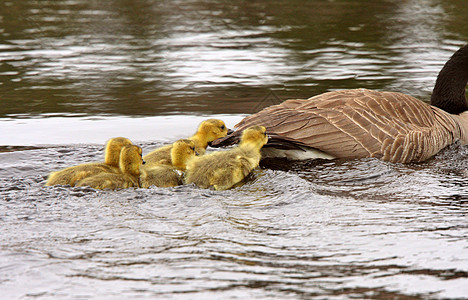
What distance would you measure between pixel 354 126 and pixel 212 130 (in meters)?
1.62

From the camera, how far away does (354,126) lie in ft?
25.5

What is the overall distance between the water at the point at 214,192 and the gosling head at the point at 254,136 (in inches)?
13.8

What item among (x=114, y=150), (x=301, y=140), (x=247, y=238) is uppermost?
(x=114, y=150)

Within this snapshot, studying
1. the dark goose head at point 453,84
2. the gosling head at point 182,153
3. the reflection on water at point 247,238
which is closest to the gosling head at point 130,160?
the reflection on water at point 247,238

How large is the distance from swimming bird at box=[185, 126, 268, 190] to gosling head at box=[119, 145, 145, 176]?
0.51 m

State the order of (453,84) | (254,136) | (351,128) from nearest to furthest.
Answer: (254,136) → (351,128) → (453,84)

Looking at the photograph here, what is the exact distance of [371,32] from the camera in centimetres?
1532

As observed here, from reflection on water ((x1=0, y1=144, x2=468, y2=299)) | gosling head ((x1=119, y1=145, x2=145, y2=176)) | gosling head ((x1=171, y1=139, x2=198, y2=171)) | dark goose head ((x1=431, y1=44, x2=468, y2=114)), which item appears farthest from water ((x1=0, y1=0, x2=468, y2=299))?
dark goose head ((x1=431, y1=44, x2=468, y2=114))

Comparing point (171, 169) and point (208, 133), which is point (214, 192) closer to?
point (171, 169)

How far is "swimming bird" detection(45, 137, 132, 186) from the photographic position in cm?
640

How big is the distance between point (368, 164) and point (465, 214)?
179 cm

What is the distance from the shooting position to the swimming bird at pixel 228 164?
6625 millimetres

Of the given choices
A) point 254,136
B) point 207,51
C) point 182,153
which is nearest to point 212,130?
point 254,136

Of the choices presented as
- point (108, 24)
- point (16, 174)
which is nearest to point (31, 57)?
point (108, 24)
